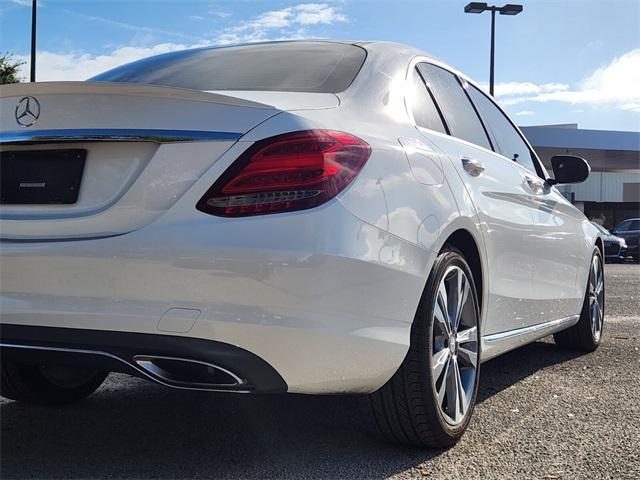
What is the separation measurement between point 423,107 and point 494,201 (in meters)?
0.59

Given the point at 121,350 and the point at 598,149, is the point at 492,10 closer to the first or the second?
the point at 598,149

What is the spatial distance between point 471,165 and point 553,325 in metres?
1.58

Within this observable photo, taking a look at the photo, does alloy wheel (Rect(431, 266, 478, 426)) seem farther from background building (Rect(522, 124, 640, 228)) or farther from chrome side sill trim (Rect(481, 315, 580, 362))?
background building (Rect(522, 124, 640, 228))

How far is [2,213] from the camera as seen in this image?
2582 millimetres

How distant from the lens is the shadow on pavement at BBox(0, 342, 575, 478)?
2.76m

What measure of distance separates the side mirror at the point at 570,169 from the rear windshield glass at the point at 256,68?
2.31 metres

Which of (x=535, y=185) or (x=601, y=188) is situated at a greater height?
(x=535, y=185)

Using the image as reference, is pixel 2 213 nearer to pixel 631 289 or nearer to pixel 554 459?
pixel 554 459

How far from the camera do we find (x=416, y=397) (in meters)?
2.80

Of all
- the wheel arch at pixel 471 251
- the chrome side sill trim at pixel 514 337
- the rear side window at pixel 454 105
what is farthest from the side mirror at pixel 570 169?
the wheel arch at pixel 471 251

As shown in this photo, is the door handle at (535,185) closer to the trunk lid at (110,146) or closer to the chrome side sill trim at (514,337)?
the chrome side sill trim at (514,337)

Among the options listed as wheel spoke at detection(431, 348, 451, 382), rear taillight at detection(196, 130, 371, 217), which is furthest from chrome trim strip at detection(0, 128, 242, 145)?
wheel spoke at detection(431, 348, 451, 382)

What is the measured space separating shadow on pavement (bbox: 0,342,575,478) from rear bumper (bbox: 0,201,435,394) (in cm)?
50

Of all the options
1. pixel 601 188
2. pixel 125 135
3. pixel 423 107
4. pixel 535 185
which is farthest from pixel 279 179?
pixel 601 188
